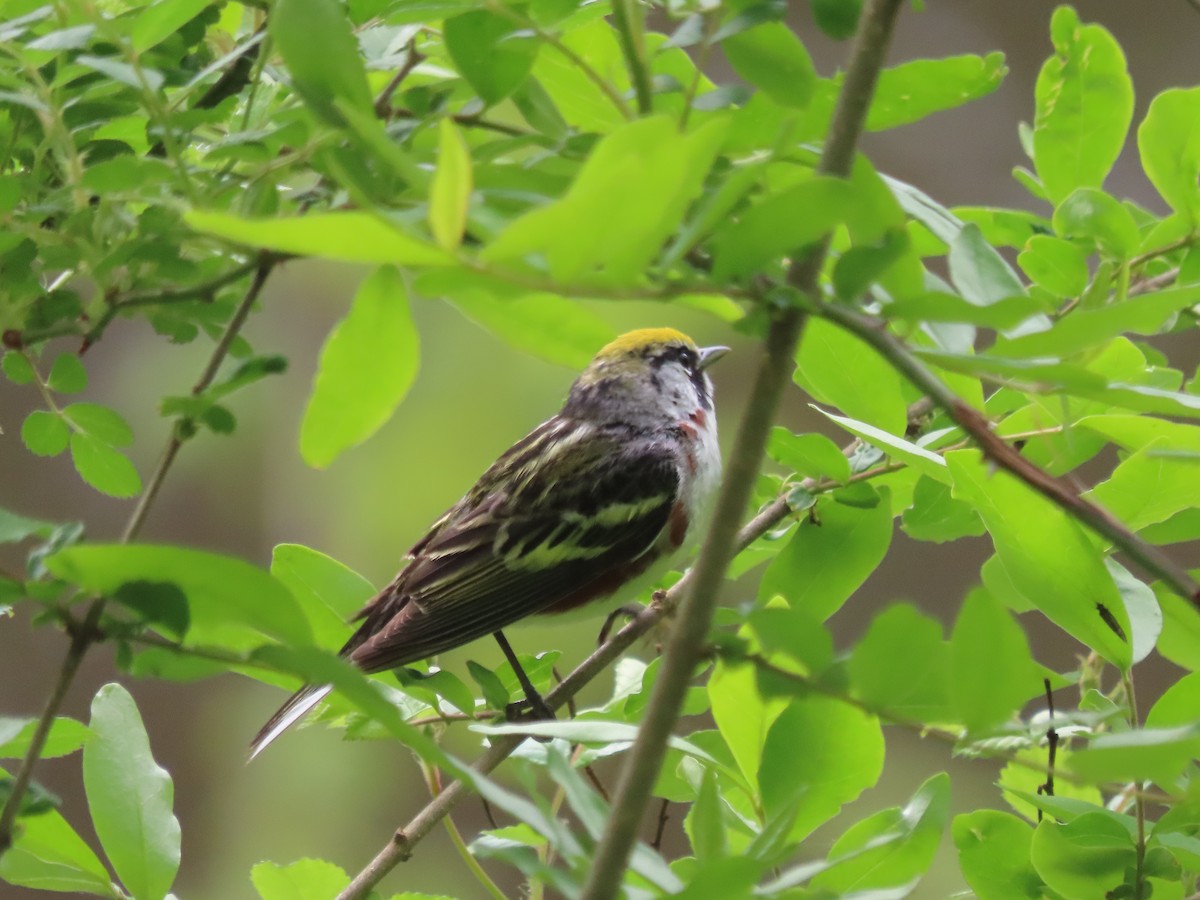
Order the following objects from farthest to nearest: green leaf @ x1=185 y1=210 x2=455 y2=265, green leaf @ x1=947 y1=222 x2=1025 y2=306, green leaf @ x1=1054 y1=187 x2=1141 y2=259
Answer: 1. green leaf @ x1=1054 y1=187 x2=1141 y2=259
2. green leaf @ x1=947 y1=222 x2=1025 y2=306
3. green leaf @ x1=185 y1=210 x2=455 y2=265

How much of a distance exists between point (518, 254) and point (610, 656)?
0.72 metres

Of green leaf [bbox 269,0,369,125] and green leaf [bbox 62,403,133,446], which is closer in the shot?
green leaf [bbox 269,0,369,125]

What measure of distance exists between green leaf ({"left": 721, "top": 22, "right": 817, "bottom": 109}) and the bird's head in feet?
4.71

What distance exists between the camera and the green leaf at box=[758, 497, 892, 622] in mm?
936

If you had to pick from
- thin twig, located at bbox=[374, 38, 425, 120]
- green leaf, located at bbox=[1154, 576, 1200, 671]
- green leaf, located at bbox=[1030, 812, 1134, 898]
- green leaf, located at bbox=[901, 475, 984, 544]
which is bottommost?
green leaf, located at bbox=[1030, 812, 1134, 898]

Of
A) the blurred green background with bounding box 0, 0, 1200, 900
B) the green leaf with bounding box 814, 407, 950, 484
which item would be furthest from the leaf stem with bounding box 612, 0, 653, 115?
the blurred green background with bounding box 0, 0, 1200, 900

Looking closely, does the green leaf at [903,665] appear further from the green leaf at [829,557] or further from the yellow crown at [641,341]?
the yellow crown at [641,341]

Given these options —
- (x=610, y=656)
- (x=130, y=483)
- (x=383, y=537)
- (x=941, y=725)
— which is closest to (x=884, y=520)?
(x=610, y=656)

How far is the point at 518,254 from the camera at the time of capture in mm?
448

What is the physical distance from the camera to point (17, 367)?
87 cm

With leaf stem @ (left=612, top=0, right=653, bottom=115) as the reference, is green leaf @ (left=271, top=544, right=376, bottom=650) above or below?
below

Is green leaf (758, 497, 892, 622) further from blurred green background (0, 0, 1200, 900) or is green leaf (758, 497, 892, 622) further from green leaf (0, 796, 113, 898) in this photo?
blurred green background (0, 0, 1200, 900)

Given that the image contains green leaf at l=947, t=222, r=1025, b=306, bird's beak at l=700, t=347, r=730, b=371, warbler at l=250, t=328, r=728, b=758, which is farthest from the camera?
bird's beak at l=700, t=347, r=730, b=371

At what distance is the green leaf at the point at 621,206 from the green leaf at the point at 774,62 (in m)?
0.15
